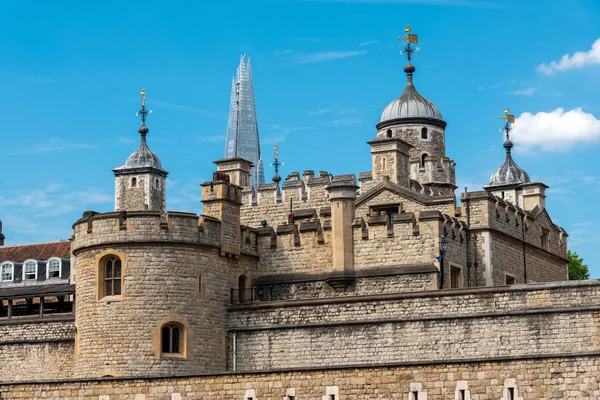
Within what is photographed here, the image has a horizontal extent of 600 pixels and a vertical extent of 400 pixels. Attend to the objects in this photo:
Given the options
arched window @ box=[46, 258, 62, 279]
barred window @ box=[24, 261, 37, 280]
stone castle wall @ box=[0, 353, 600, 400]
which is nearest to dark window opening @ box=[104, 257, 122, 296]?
stone castle wall @ box=[0, 353, 600, 400]

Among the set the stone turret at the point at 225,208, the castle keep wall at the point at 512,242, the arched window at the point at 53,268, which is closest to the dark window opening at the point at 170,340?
the stone turret at the point at 225,208

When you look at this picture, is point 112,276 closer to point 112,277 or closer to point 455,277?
point 112,277

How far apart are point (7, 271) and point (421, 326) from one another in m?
40.9

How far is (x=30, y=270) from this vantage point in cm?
8775

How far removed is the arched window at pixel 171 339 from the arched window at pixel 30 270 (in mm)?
33413

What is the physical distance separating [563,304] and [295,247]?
13205 mm

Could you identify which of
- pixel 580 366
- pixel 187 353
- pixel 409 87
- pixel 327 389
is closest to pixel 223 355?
pixel 187 353

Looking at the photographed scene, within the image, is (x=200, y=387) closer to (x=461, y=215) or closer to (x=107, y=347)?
(x=107, y=347)

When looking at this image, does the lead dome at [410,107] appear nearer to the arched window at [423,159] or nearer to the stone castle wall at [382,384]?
the arched window at [423,159]

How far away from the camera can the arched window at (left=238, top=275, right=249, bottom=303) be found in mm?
59188

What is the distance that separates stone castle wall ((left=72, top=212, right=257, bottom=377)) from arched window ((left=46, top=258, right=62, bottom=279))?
97.3 ft

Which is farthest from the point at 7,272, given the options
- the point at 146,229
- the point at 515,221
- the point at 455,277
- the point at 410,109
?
the point at 455,277

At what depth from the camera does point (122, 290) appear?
2183 inches

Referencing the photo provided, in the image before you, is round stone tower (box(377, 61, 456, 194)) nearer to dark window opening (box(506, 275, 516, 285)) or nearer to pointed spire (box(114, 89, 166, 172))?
dark window opening (box(506, 275, 516, 285))
